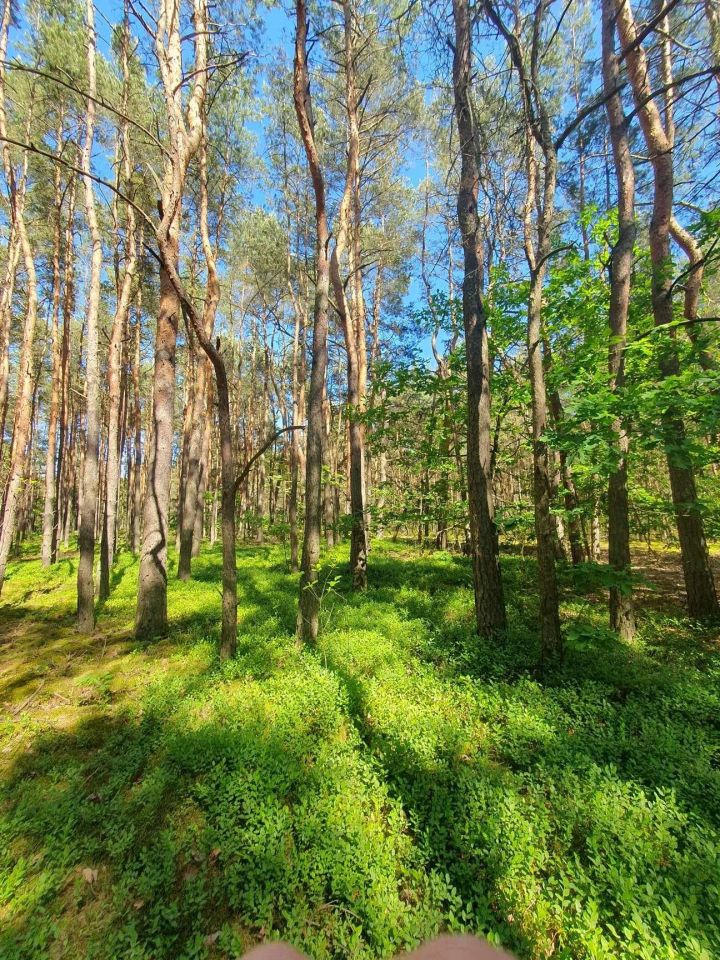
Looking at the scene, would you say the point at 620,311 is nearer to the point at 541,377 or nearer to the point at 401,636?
the point at 541,377

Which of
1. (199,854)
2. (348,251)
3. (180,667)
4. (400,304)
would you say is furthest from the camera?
(400,304)

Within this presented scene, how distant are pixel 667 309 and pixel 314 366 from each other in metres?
5.97

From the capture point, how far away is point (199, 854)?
257 centimetres

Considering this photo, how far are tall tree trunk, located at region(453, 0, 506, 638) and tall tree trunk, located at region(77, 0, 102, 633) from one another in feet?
20.9

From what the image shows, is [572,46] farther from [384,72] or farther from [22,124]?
[22,124]

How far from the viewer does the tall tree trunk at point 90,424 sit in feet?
21.1

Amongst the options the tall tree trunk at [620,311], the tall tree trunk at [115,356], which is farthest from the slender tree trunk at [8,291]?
the tall tree trunk at [620,311]

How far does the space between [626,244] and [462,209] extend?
232cm

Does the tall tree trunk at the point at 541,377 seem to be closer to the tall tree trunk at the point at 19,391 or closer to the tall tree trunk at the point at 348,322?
the tall tree trunk at the point at 348,322

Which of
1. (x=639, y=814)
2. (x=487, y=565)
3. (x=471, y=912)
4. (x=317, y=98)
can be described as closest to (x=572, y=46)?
(x=317, y=98)

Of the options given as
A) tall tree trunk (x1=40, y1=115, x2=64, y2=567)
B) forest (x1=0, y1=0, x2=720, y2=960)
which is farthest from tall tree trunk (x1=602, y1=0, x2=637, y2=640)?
tall tree trunk (x1=40, y1=115, x2=64, y2=567)

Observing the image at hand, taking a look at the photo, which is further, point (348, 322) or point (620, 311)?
point (348, 322)

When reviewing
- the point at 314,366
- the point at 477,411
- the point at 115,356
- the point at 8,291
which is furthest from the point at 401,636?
the point at 8,291

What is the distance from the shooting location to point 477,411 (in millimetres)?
5477
